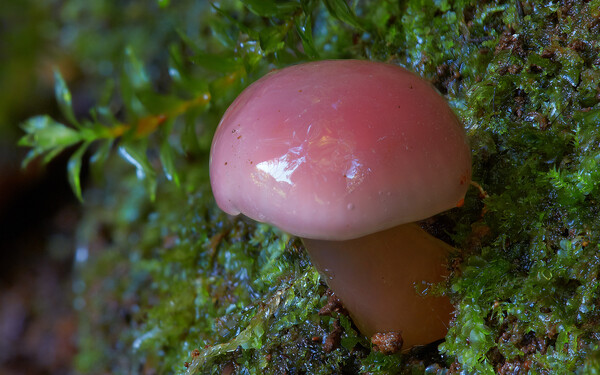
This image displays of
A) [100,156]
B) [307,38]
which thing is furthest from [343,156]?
[100,156]

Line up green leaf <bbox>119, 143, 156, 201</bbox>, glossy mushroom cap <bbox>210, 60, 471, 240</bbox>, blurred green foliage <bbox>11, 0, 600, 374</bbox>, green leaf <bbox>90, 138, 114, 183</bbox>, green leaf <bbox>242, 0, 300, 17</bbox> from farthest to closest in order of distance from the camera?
green leaf <bbox>90, 138, 114, 183</bbox> < green leaf <bbox>119, 143, 156, 201</bbox> < green leaf <bbox>242, 0, 300, 17</bbox> < blurred green foliage <bbox>11, 0, 600, 374</bbox> < glossy mushroom cap <bbox>210, 60, 471, 240</bbox>

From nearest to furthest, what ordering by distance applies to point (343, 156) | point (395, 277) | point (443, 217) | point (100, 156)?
point (343, 156) < point (395, 277) < point (443, 217) < point (100, 156)

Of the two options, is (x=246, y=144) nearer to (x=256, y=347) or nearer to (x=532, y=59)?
(x=256, y=347)

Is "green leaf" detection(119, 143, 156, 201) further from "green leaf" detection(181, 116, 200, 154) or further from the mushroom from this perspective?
the mushroom

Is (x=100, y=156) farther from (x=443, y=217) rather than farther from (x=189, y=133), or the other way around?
(x=443, y=217)

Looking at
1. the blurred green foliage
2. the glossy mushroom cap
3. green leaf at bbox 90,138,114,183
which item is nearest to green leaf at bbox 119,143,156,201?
the blurred green foliage

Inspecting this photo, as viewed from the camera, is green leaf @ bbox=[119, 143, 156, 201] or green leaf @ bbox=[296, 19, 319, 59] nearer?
green leaf @ bbox=[296, 19, 319, 59]

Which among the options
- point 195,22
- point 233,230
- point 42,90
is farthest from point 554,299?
point 42,90
